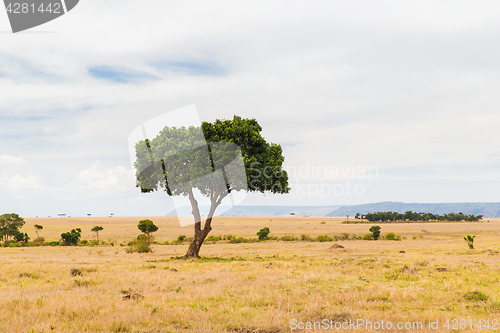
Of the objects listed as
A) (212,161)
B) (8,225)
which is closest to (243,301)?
(212,161)

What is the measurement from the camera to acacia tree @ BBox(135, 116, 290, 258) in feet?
92.2

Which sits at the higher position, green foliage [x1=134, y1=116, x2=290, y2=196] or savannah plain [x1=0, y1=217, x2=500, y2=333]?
green foliage [x1=134, y1=116, x2=290, y2=196]

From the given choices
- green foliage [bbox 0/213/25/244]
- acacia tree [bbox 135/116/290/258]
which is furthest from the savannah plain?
green foliage [bbox 0/213/25/244]

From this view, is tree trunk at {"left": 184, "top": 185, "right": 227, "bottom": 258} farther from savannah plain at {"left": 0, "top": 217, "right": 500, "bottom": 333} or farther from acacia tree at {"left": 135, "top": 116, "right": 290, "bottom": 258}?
savannah plain at {"left": 0, "top": 217, "right": 500, "bottom": 333}

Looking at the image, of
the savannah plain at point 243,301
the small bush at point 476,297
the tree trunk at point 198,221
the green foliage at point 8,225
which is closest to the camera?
the savannah plain at point 243,301

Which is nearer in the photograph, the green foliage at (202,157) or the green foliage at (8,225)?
the green foliage at (202,157)

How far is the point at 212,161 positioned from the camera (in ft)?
92.1

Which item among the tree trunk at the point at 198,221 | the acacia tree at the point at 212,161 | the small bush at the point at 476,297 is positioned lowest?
the small bush at the point at 476,297

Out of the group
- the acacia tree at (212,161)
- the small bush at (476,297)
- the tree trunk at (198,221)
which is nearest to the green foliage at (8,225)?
the acacia tree at (212,161)

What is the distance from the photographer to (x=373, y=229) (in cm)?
6769

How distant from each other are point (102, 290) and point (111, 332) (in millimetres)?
6888

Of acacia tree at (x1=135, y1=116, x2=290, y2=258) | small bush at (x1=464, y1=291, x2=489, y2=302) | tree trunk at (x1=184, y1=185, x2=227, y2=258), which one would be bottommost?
small bush at (x1=464, y1=291, x2=489, y2=302)

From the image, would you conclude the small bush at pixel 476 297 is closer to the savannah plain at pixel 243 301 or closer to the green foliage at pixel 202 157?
the savannah plain at pixel 243 301

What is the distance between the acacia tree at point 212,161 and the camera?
2809cm
